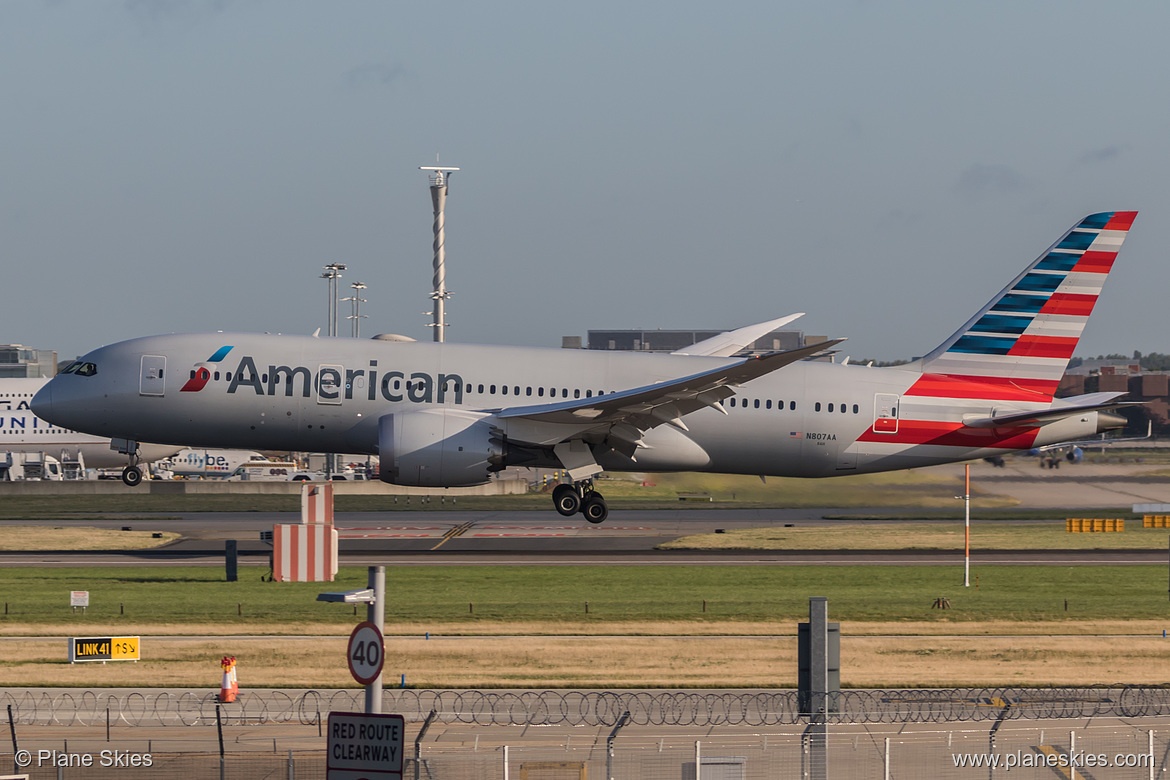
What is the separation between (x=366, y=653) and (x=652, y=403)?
24720 millimetres

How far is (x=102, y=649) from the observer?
86.6 feet

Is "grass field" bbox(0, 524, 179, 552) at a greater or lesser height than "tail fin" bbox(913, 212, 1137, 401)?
lesser

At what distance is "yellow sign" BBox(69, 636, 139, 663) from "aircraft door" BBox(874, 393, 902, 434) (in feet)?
79.5

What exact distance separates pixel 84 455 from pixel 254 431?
6892cm

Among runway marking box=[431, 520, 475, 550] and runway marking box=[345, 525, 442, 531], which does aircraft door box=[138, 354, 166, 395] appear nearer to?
runway marking box=[431, 520, 475, 550]

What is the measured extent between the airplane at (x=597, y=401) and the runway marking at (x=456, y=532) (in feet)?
41.4

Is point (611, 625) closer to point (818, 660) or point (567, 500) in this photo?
point (567, 500)

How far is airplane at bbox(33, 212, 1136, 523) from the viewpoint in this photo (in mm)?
36750

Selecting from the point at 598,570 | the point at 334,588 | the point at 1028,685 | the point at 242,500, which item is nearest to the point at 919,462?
the point at 598,570

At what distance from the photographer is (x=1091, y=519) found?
58969 mm

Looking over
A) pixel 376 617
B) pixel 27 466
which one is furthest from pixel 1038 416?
pixel 27 466

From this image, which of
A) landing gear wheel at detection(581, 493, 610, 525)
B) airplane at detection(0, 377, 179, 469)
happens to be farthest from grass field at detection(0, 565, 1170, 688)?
airplane at detection(0, 377, 179, 469)

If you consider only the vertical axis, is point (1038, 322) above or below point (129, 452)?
above

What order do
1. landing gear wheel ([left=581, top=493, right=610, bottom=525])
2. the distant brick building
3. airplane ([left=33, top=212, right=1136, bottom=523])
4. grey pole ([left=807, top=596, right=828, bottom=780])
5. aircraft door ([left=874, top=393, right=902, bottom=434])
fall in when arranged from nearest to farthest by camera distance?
grey pole ([left=807, top=596, right=828, bottom=780]) < airplane ([left=33, top=212, right=1136, bottom=523]) < landing gear wheel ([left=581, top=493, right=610, bottom=525]) < aircraft door ([left=874, top=393, right=902, bottom=434]) < the distant brick building
